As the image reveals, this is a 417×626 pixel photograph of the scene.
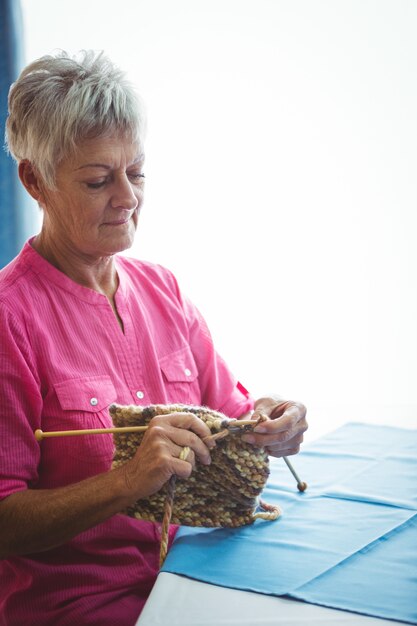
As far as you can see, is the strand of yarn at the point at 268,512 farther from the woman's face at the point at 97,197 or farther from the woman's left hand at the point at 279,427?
the woman's face at the point at 97,197

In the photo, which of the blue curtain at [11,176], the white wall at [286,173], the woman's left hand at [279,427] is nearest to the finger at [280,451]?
the woman's left hand at [279,427]

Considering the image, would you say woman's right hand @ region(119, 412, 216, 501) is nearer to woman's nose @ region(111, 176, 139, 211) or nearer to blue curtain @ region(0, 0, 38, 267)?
woman's nose @ region(111, 176, 139, 211)

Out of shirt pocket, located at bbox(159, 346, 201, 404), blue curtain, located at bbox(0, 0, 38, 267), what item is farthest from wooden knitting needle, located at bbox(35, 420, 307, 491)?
blue curtain, located at bbox(0, 0, 38, 267)

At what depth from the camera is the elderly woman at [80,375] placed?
121 cm

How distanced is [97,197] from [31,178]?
158 mm

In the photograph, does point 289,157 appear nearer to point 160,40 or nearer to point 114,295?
point 160,40

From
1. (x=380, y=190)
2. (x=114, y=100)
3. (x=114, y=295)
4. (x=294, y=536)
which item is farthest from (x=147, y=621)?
(x=380, y=190)

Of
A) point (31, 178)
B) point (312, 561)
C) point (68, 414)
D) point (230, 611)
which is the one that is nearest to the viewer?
point (230, 611)

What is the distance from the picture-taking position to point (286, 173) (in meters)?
2.94

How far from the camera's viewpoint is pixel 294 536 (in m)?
1.16

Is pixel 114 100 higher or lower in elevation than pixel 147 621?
higher

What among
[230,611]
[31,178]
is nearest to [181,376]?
[31,178]

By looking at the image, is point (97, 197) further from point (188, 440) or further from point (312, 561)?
point (312, 561)

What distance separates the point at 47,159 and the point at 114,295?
319 millimetres
